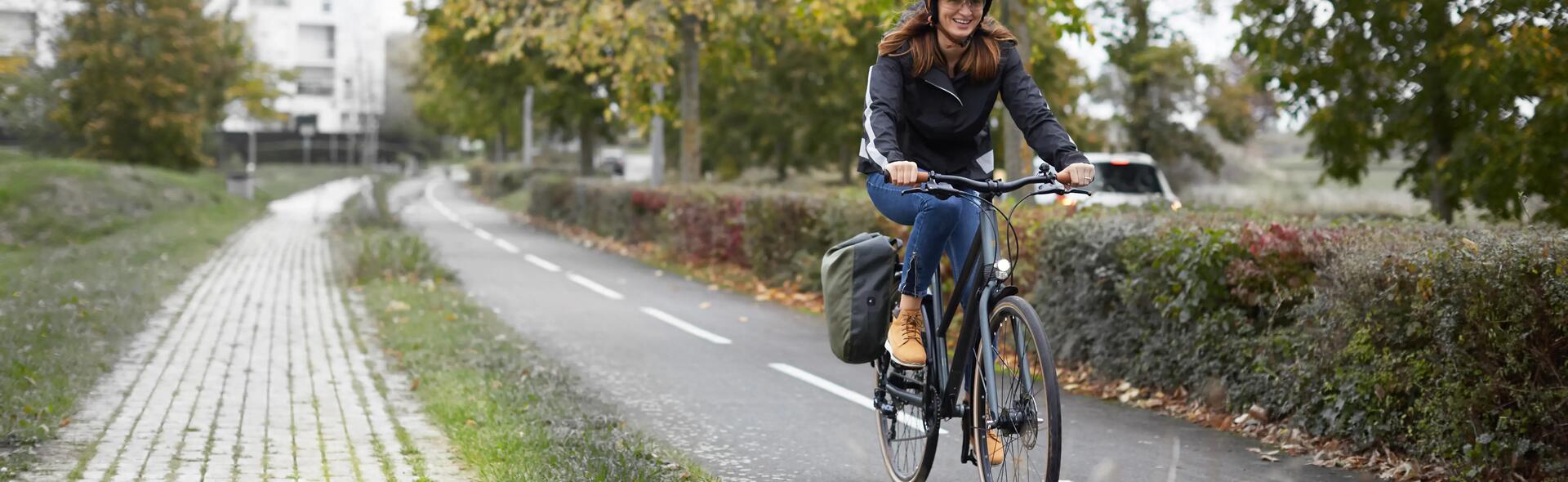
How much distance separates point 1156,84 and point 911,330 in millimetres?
34190

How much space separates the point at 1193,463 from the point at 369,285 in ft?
31.4

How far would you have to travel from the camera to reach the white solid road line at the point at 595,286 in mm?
14312

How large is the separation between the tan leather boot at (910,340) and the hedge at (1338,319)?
190cm

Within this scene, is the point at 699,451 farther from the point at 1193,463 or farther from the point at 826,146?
the point at 826,146

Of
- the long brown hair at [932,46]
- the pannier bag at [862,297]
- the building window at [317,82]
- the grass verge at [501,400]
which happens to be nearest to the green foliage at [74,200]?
the grass verge at [501,400]

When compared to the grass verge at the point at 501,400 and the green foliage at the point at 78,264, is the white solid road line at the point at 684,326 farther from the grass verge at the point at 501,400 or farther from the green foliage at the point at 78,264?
the green foliage at the point at 78,264

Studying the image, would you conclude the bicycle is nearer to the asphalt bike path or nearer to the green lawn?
the asphalt bike path

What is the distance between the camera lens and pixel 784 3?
62.8 ft

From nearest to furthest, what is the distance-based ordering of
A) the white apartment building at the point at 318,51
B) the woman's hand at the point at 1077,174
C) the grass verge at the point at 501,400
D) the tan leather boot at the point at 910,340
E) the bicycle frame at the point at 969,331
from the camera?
the woman's hand at the point at 1077,174 < the bicycle frame at the point at 969,331 < the tan leather boot at the point at 910,340 < the grass verge at the point at 501,400 < the white apartment building at the point at 318,51

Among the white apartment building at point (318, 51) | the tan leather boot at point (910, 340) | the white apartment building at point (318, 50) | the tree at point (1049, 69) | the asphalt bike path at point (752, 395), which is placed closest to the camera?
the tan leather boot at point (910, 340)

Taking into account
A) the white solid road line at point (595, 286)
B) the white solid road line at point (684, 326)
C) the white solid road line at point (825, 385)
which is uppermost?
the white solid road line at point (825, 385)

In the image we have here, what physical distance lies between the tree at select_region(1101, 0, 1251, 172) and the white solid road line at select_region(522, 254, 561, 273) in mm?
18402

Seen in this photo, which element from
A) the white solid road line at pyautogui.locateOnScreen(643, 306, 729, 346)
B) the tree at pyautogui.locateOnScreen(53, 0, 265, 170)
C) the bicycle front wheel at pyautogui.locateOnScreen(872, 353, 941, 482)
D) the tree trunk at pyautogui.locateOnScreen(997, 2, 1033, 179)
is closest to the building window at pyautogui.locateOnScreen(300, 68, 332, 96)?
the tree at pyautogui.locateOnScreen(53, 0, 265, 170)

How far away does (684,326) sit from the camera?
11648mm
